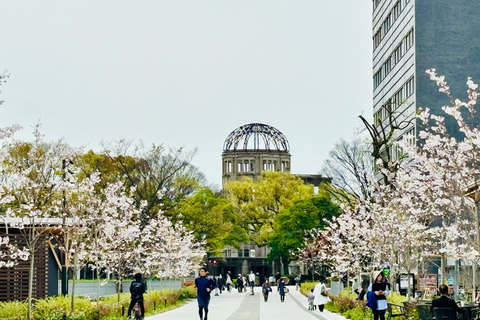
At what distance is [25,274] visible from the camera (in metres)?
34.1

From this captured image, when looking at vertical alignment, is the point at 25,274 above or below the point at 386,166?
below

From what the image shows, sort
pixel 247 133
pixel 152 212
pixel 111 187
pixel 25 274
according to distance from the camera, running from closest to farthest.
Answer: pixel 25 274
pixel 111 187
pixel 152 212
pixel 247 133

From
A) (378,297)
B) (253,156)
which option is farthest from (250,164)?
(378,297)

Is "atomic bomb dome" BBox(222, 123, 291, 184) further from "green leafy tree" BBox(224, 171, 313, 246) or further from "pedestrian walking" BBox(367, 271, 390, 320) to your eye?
"pedestrian walking" BBox(367, 271, 390, 320)

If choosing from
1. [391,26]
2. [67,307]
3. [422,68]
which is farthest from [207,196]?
[67,307]

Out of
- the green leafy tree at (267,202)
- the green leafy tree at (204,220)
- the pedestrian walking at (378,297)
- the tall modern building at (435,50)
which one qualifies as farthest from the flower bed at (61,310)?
the green leafy tree at (267,202)

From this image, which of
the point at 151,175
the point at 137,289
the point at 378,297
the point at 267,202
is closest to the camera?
the point at 378,297

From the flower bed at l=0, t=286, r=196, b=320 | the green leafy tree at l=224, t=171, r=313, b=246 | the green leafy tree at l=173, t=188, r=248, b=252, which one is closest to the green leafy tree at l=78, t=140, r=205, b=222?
the green leafy tree at l=173, t=188, r=248, b=252

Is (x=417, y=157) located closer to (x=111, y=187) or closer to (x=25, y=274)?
(x=25, y=274)

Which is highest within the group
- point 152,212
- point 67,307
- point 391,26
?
point 391,26

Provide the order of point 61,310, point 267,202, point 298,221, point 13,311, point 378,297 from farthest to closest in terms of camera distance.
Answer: point 267,202
point 298,221
point 61,310
point 13,311
point 378,297

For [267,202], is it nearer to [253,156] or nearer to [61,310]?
[253,156]

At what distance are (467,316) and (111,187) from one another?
86.9 ft

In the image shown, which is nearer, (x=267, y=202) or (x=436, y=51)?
(x=436, y=51)
